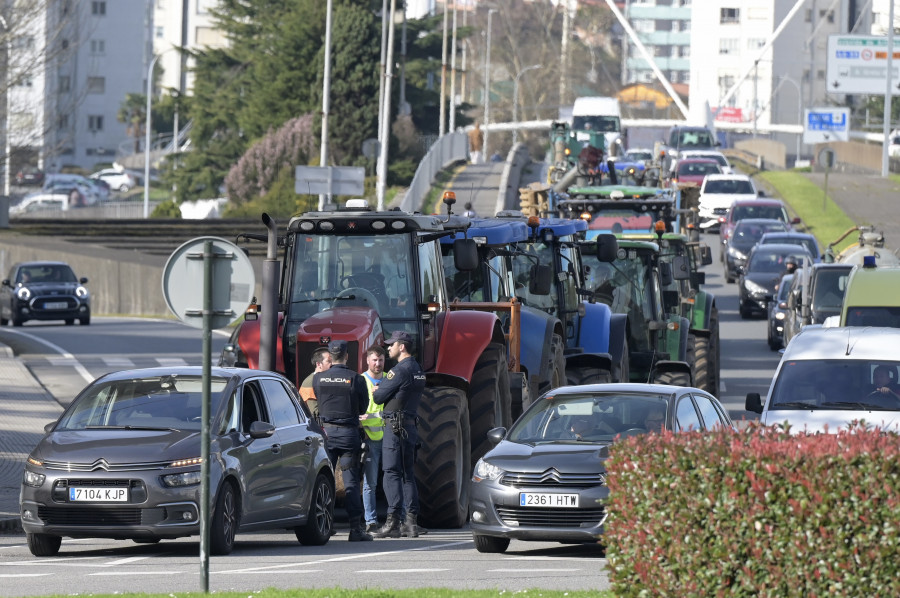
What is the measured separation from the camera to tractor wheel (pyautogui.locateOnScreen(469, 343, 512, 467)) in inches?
644

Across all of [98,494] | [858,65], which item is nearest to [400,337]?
[98,494]

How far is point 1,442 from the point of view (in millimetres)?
21156

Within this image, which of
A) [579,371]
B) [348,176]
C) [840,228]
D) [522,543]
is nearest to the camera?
[522,543]

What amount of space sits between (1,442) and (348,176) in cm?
1343

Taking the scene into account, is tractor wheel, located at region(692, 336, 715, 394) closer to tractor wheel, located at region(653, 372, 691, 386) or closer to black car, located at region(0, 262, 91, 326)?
tractor wheel, located at region(653, 372, 691, 386)

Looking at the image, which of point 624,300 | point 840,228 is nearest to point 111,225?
point 840,228

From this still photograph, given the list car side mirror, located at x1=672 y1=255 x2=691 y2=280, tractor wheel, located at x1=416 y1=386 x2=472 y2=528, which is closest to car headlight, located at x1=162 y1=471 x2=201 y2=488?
tractor wheel, located at x1=416 y1=386 x2=472 y2=528

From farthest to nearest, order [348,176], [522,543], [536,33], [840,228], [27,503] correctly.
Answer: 1. [536,33]
2. [840,228]
3. [348,176]
4. [522,543]
5. [27,503]

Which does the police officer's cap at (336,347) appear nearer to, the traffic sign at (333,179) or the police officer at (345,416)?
the police officer at (345,416)

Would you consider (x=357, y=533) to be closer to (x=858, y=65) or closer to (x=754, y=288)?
(x=754, y=288)

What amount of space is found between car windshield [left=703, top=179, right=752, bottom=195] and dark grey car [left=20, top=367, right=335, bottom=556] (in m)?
43.2

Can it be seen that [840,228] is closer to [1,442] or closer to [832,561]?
[1,442]

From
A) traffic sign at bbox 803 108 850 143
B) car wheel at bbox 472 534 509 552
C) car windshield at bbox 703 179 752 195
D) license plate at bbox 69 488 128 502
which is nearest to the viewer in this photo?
license plate at bbox 69 488 128 502

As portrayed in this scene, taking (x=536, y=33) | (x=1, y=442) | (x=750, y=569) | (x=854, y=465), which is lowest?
(x=1, y=442)
